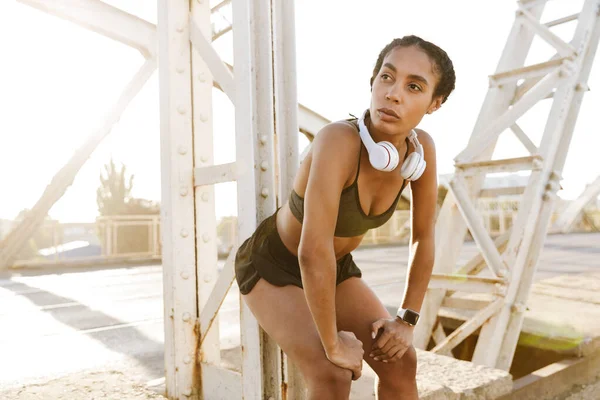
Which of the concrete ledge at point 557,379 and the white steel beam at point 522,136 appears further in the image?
the white steel beam at point 522,136

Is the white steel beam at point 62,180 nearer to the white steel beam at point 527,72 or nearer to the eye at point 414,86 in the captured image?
the white steel beam at point 527,72

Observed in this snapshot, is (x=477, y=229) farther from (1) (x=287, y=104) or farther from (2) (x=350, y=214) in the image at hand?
(2) (x=350, y=214)

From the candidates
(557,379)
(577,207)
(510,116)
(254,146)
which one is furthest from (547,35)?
(577,207)

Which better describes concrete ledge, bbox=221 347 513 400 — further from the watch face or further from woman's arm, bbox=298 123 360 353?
woman's arm, bbox=298 123 360 353

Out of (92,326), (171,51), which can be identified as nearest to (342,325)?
(171,51)

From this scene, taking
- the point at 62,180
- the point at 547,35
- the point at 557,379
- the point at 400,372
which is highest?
the point at 547,35

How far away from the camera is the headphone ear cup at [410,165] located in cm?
166

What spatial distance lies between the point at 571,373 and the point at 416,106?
2860 mm

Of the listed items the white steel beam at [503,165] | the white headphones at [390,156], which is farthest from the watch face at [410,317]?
the white steel beam at [503,165]

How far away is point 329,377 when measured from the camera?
1.50m

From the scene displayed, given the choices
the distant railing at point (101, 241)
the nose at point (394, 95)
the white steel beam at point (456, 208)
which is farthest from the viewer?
the distant railing at point (101, 241)

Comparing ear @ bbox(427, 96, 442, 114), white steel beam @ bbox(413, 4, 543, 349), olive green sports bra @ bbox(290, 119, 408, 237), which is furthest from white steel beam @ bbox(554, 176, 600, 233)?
olive green sports bra @ bbox(290, 119, 408, 237)

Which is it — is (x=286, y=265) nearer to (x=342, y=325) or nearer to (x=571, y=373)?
(x=342, y=325)

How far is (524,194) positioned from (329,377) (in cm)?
267
